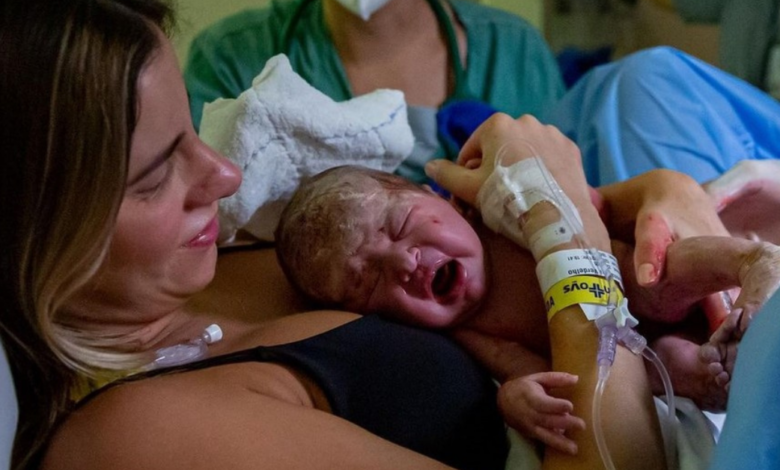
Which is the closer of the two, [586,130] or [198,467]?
[198,467]

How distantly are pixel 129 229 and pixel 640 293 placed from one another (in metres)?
0.64

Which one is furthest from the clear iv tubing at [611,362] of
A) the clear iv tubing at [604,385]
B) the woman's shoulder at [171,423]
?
the woman's shoulder at [171,423]

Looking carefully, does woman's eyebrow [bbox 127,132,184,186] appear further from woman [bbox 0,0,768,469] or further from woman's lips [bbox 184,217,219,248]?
woman's lips [bbox 184,217,219,248]

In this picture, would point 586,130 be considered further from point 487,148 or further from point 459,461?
point 459,461

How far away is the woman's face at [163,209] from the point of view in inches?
34.9

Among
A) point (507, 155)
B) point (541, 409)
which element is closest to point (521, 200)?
point (507, 155)

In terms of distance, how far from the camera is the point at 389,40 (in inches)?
76.7

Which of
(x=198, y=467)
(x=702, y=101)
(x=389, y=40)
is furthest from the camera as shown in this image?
(x=389, y=40)

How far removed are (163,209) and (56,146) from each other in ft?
A: 0.47

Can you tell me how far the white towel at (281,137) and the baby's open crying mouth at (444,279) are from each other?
332mm

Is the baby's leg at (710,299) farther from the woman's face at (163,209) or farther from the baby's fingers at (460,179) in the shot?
the woman's face at (163,209)

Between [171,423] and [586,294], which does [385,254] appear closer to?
[586,294]

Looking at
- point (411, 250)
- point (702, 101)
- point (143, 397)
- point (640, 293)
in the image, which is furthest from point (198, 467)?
point (702, 101)

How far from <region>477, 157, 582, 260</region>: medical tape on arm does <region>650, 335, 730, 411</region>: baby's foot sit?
19 centimetres
